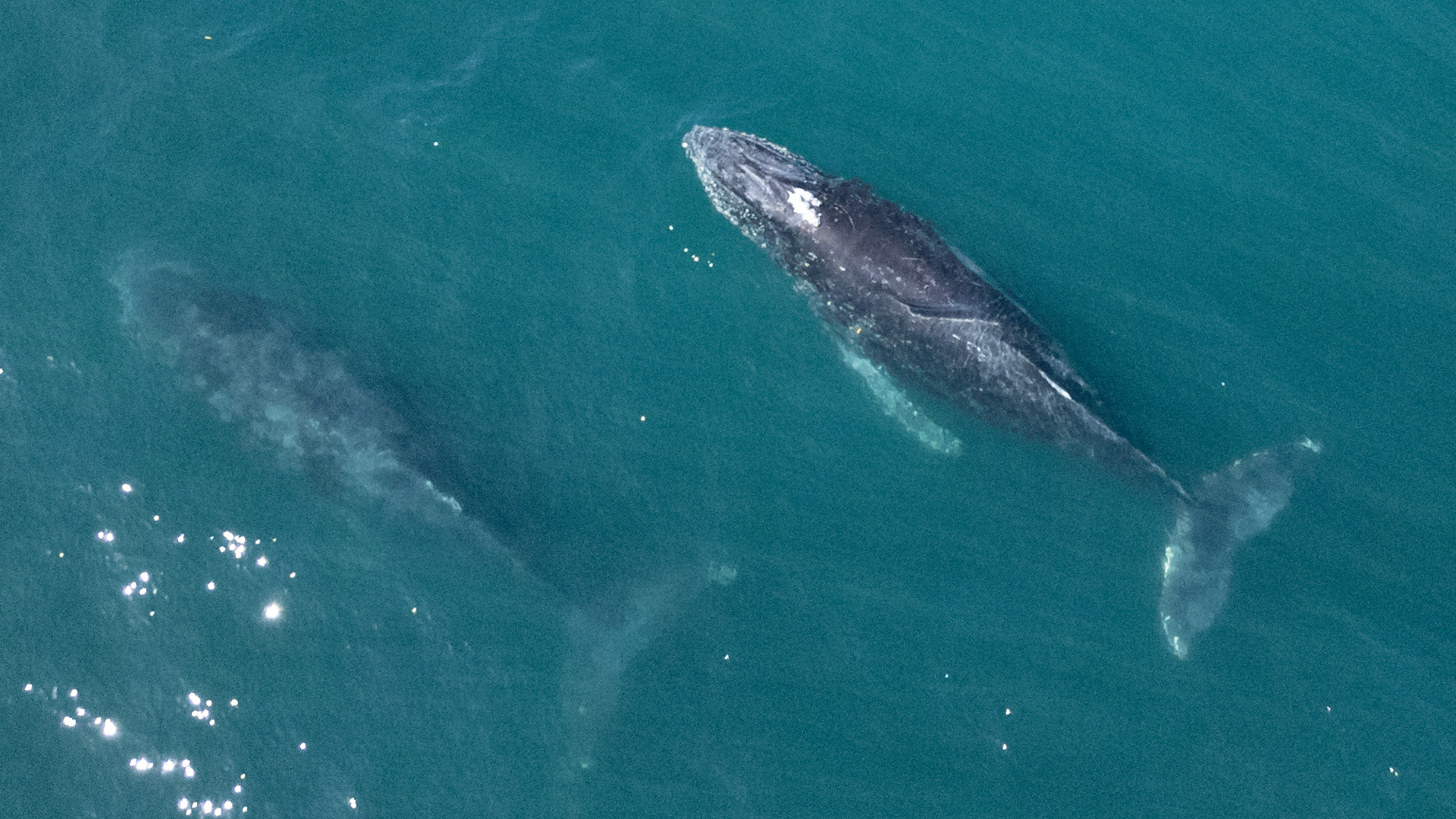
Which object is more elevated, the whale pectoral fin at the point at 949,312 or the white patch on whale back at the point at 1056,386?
the whale pectoral fin at the point at 949,312

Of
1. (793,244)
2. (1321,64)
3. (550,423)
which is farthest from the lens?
(1321,64)

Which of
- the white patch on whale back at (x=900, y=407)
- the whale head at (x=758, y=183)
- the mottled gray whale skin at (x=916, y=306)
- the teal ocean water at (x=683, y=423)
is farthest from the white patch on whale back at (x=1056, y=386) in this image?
the whale head at (x=758, y=183)

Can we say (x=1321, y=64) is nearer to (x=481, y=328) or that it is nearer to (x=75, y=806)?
(x=481, y=328)

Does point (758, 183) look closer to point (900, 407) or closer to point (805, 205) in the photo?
point (805, 205)

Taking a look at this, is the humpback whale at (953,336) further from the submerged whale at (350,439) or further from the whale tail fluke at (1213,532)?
the submerged whale at (350,439)

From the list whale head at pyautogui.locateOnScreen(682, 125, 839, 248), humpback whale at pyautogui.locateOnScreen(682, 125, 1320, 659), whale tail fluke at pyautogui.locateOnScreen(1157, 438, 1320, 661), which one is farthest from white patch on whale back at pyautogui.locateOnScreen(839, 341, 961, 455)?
whale tail fluke at pyautogui.locateOnScreen(1157, 438, 1320, 661)

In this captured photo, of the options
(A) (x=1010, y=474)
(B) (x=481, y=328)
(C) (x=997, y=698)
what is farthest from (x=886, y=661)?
(B) (x=481, y=328)
